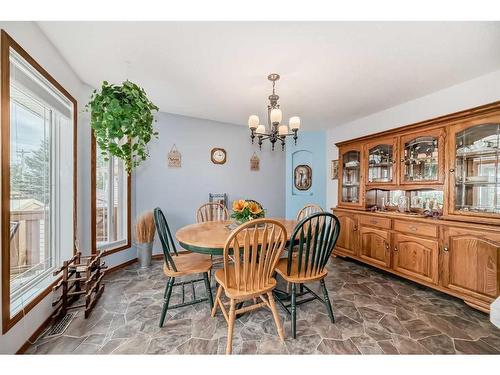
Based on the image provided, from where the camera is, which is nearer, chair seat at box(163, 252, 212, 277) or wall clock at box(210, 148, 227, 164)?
chair seat at box(163, 252, 212, 277)

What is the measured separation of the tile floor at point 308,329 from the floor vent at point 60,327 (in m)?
0.05

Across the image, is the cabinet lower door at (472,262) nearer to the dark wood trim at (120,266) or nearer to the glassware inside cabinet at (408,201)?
the glassware inside cabinet at (408,201)

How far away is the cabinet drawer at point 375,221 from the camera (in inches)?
105

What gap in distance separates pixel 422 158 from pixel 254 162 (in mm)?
2702

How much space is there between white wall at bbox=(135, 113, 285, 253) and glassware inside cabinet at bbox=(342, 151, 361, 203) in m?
1.54

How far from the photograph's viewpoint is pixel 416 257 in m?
2.37

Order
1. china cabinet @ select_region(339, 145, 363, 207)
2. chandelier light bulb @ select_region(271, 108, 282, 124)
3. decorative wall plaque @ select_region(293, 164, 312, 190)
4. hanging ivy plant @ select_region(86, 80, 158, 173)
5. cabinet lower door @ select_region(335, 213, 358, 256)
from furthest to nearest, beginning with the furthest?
decorative wall plaque @ select_region(293, 164, 312, 190)
china cabinet @ select_region(339, 145, 363, 207)
cabinet lower door @ select_region(335, 213, 358, 256)
chandelier light bulb @ select_region(271, 108, 282, 124)
hanging ivy plant @ select_region(86, 80, 158, 173)

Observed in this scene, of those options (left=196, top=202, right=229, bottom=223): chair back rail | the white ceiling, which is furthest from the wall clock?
the white ceiling

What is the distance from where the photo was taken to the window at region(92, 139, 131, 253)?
8.78 ft

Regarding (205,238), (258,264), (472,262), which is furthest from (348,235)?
(205,238)

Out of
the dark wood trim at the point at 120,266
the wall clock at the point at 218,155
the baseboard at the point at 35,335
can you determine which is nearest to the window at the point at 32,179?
the baseboard at the point at 35,335

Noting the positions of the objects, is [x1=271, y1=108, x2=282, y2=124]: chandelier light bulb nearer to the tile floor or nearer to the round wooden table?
the round wooden table

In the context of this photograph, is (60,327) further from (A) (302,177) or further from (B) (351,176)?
(A) (302,177)
